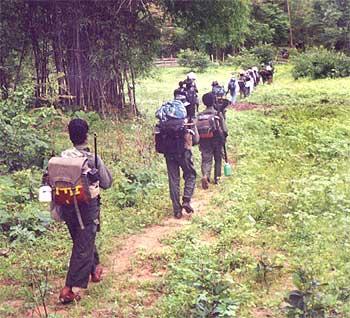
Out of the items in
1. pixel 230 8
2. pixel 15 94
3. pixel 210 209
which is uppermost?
pixel 230 8

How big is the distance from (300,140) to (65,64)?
21.5 feet

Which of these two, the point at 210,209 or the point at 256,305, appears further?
the point at 210,209

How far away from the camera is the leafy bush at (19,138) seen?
9.25 metres

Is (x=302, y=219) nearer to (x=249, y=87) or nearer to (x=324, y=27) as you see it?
(x=249, y=87)

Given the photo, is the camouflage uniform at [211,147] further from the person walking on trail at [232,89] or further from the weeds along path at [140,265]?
the person walking on trail at [232,89]

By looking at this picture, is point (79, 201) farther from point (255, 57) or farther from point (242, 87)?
point (255, 57)

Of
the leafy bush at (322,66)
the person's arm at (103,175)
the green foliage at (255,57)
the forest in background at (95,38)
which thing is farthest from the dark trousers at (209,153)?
the green foliage at (255,57)

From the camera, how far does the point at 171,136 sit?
24.2ft

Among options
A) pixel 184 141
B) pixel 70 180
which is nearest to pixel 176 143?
pixel 184 141

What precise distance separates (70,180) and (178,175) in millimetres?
2996

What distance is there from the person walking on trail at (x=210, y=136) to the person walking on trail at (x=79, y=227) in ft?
12.1

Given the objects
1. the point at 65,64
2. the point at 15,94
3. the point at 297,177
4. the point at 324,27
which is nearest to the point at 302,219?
the point at 297,177

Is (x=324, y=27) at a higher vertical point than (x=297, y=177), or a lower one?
higher

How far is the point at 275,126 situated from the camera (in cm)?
1466
